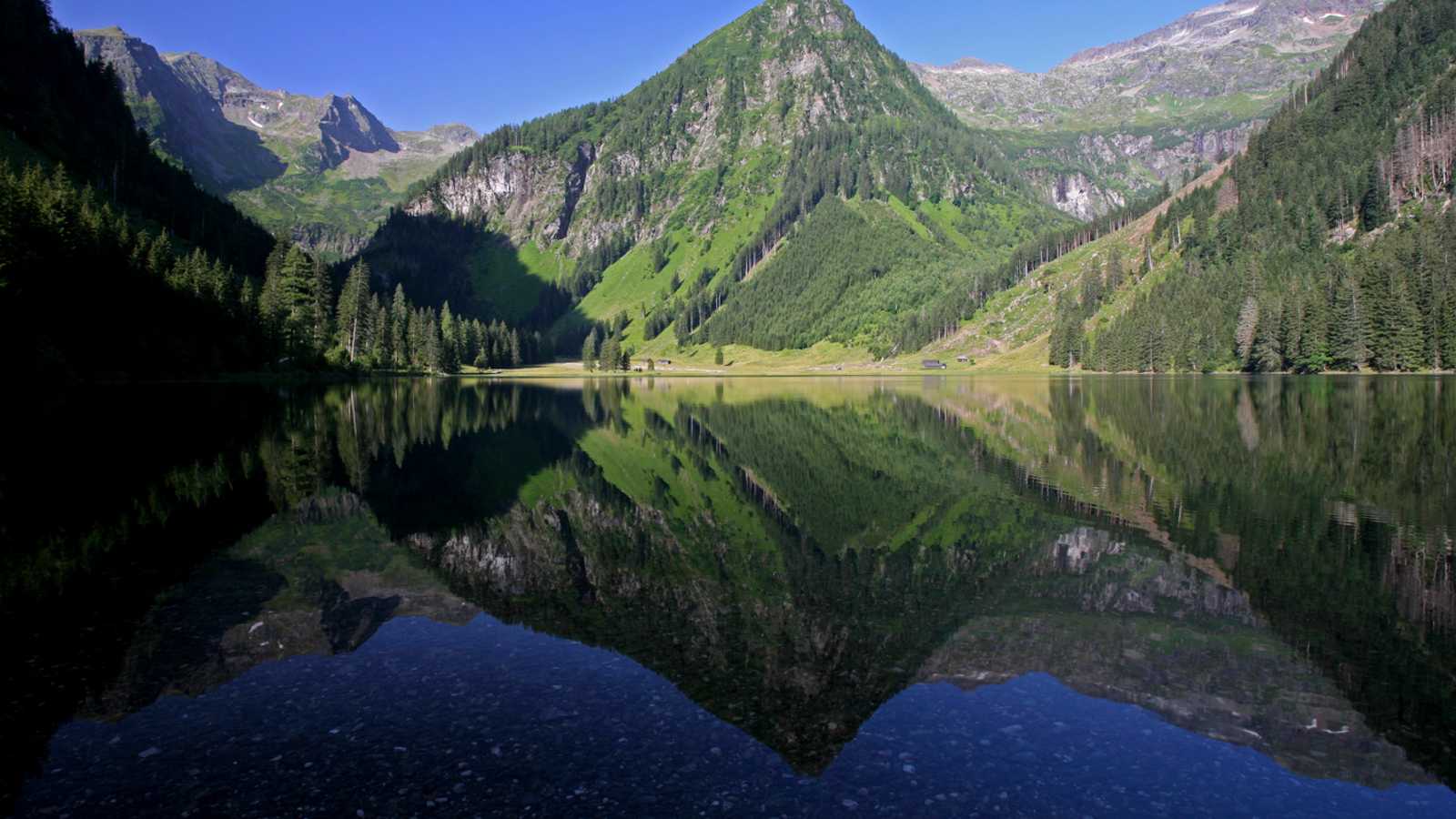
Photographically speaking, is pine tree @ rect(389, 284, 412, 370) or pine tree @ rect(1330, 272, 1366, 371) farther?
pine tree @ rect(389, 284, 412, 370)

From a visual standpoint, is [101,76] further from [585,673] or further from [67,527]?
[585,673]

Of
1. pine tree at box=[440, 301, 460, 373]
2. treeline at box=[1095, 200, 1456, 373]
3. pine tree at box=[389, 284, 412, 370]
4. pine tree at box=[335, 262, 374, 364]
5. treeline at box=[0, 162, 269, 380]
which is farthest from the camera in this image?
pine tree at box=[440, 301, 460, 373]

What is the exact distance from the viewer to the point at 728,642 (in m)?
14.1

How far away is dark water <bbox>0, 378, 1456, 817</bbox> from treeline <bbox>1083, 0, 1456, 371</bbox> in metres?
118

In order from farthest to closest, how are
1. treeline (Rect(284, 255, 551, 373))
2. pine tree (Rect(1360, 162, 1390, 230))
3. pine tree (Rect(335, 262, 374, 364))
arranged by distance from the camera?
1. pine tree (Rect(1360, 162, 1390, 230))
2. pine tree (Rect(335, 262, 374, 364))
3. treeline (Rect(284, 255, 551, 373))

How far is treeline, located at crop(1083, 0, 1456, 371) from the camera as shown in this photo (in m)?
120

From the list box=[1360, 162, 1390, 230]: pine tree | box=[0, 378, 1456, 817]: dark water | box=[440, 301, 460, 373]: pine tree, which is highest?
box=[1360, 162, 1390, 230]: pine tree

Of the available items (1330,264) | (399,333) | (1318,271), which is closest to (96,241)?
(399,333)

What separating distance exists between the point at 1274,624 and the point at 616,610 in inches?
523

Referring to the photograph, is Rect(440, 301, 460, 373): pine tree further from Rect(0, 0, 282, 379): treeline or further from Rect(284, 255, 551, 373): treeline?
Rect(0, 0, 282, 379): treeline

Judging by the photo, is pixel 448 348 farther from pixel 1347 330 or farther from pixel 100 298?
pixel 1347 330

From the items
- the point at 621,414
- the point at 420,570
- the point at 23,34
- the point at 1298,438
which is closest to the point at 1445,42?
the point at 1298,438

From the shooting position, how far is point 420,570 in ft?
62.7

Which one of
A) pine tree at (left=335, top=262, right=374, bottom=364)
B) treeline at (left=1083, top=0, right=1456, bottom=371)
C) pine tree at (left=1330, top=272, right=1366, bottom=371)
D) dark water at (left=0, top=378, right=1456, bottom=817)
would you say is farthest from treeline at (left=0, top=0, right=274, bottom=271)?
pine tree at (left=1330, top=272, right=1366, bottom=371)
